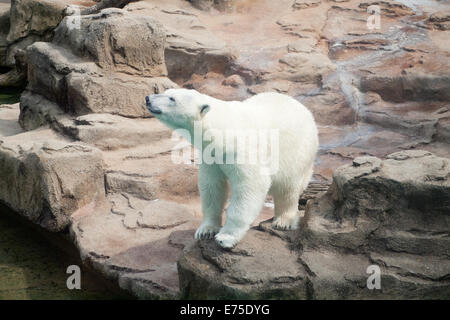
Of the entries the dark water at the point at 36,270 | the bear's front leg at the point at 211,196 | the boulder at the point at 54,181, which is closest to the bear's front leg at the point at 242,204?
the bear's front leg at the point at 211,196

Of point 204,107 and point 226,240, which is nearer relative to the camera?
point 204,107

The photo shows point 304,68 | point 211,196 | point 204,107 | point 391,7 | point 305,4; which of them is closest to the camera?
point 204,107

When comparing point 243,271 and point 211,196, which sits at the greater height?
point 211,196

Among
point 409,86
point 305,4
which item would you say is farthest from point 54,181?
point 305,4

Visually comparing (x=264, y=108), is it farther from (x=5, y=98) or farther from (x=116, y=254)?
(x=5, y=98)

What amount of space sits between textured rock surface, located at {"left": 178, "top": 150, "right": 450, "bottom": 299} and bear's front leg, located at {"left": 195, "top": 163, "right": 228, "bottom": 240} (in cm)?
12

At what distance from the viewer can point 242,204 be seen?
3672 millimetres

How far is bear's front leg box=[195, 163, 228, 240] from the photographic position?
3.88m

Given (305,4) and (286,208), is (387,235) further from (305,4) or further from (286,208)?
(305,4)

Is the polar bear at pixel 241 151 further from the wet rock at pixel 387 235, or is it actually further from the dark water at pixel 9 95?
the dark water at pixel 9 95

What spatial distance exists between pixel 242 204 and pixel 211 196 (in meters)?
0.38

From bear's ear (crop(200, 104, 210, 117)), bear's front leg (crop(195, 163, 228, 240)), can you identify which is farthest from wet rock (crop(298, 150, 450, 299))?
bear's ear (crop(200, 104, 210, 117))

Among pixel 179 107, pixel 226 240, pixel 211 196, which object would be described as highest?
pixel 179 107

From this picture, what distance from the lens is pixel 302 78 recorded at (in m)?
9.23
